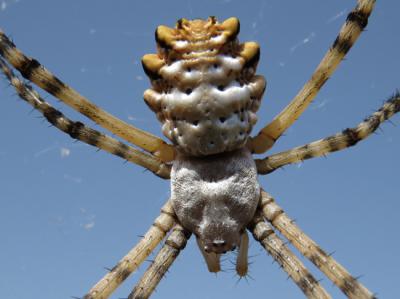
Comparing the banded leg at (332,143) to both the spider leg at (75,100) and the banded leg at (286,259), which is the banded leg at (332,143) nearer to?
the banded leg at (286,259)

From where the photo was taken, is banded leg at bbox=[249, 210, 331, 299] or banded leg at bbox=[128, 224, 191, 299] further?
banded leg at bbox=[128, 224, 191, 299]

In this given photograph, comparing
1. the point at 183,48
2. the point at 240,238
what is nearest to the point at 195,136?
the point at 183,48

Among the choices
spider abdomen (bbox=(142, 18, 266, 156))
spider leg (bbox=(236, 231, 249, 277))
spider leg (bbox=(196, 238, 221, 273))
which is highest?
spider abdomen (bbox=(142, 18, 266, 156))

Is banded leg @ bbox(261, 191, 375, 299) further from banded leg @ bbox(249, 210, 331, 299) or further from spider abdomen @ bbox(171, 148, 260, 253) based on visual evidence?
spider abdomen @ bbox(171, 148, 260, 253)

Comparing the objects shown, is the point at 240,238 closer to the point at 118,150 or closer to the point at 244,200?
the point at 244,200

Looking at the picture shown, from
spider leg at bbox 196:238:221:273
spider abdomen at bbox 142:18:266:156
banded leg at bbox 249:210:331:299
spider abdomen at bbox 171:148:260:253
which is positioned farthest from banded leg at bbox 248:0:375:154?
spider leg at bbox 196:238:221:273

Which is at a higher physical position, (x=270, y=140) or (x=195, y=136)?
(x=270, y=140)

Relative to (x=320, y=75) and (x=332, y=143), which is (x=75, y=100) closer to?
(x=320, y=75)
